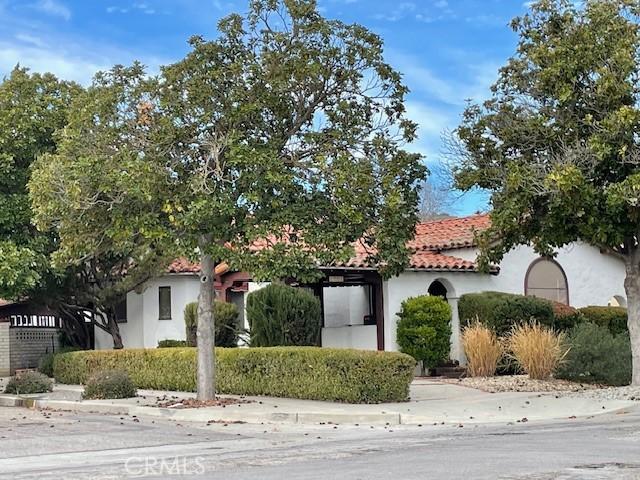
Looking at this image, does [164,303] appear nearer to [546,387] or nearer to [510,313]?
[510,313]

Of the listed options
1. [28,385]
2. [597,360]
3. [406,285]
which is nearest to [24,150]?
[28,385]

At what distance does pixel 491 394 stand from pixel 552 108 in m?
5.91

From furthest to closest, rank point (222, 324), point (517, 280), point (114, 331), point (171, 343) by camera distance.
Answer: point (114, 331)
point (171, 343)
point (517, 280)
point (222, 324)

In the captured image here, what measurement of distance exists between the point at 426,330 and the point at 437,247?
15.1ft

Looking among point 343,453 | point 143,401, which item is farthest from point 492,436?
point 143,401

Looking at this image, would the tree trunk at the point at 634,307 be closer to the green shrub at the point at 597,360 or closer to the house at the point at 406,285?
the green shrub at the point at 597,360

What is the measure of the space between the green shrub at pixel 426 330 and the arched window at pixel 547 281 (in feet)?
14.4

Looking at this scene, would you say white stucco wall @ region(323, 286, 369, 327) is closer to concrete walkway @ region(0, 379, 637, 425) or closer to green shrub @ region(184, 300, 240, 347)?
green shrub @ region(184, 300, 240, 347)

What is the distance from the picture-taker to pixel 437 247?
27047mm

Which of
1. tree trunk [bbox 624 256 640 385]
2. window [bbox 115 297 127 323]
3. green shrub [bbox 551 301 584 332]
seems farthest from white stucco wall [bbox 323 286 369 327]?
tree trunk [bbox 624 256 640 385]

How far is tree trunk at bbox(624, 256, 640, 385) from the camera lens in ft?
59.2

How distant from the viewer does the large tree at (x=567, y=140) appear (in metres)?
16.2

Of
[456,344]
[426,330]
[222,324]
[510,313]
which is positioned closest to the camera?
[426,330]

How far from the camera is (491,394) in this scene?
1892cm
